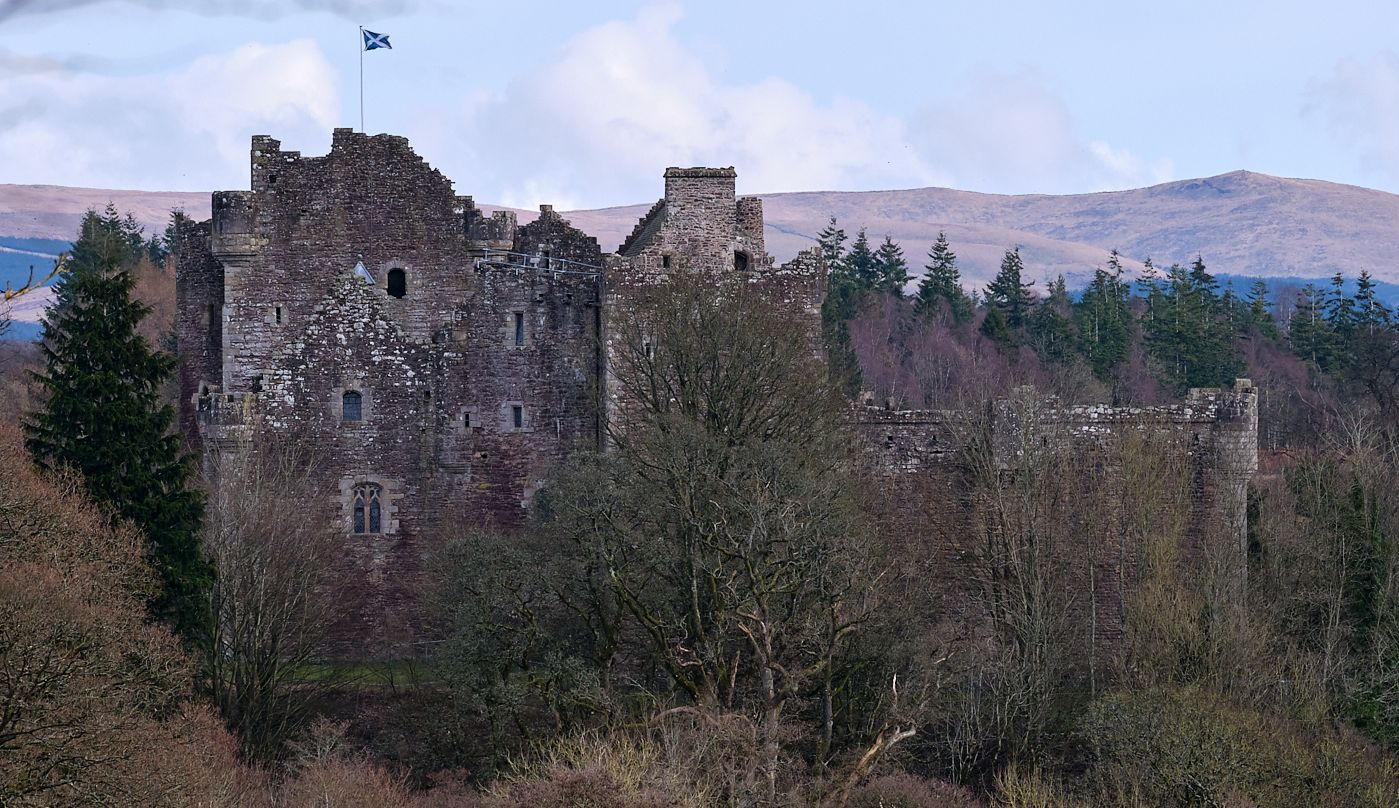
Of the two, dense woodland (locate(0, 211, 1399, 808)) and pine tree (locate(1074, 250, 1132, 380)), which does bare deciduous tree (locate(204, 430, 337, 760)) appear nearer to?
dense woodland (locate(0, 211, 1399, 808))

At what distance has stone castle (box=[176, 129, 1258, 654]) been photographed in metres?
53.7

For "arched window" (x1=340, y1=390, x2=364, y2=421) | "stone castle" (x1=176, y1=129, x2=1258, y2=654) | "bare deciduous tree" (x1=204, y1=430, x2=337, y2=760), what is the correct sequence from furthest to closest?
"arched window" (x1=340, y1=390, x2=364, y2=421) → "stone castle" (x1=176, y1=129, x2=1258, y2=654) → "bare deciduous tree" (x1=204, y1=430, x2=337, y2=760)

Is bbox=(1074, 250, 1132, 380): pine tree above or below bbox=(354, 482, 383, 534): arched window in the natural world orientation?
above

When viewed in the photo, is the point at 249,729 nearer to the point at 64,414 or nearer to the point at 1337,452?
the point at 64,414

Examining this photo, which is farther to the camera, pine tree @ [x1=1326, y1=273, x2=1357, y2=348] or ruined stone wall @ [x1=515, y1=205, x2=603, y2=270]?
pine tree @ [x1=1326, y1=273, x2=1357, y2=348]

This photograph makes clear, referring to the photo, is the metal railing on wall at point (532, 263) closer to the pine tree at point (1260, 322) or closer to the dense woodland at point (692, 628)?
the dense woodland at point (692, 628)

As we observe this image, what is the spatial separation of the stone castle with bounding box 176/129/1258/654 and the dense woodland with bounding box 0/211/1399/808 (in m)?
1.22

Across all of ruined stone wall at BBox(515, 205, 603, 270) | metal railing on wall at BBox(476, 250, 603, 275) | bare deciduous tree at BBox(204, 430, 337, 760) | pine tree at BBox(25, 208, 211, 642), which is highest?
ruined stone wall at BBox(515, 205, 603, 270)

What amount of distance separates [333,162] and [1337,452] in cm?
3061

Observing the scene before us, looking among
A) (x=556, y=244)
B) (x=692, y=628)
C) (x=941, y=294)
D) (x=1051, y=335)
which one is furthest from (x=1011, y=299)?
(x=692, y=628)

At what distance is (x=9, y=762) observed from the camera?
32062 millimetres

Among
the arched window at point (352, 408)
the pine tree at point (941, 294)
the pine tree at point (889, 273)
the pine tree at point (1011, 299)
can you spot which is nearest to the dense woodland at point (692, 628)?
→ the arched window at point (352, 408)

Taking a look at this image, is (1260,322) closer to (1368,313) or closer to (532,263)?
(1368,313)

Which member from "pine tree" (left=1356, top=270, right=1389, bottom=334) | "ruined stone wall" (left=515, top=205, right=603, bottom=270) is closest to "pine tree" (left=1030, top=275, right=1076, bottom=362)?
"pine tree" (left=1356, top=270, right=1389, bottom=334)
